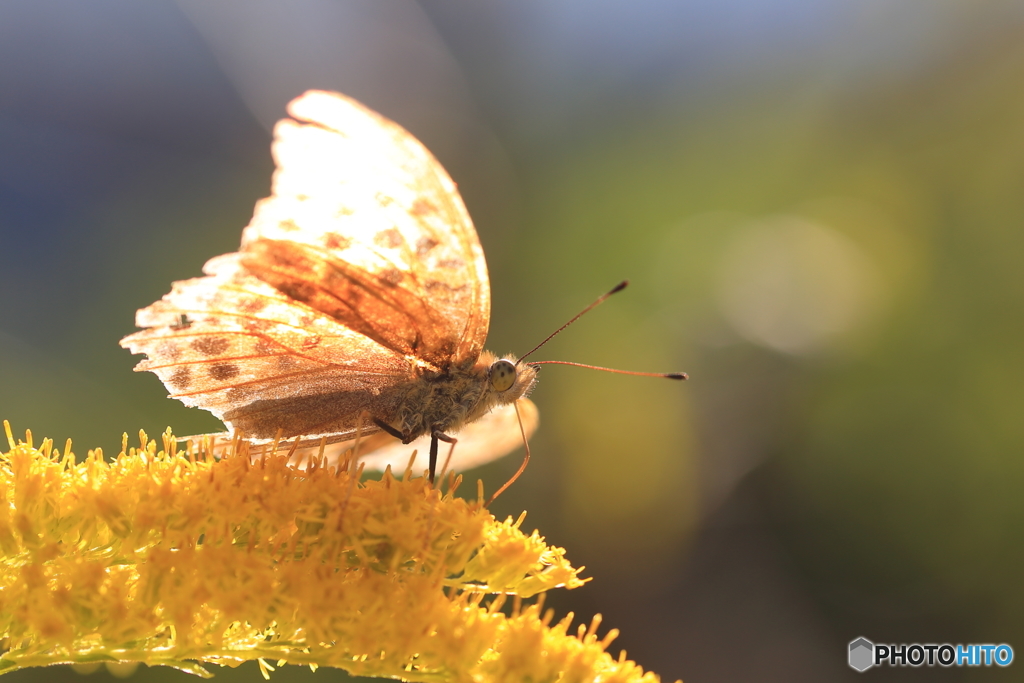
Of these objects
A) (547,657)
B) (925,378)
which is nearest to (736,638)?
(925,378)

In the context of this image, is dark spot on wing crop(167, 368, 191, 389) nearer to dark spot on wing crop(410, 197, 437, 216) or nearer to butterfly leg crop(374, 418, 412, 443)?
butterfly leg crop(374, 418, 412, 443)

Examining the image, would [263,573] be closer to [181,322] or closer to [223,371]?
[223,371]

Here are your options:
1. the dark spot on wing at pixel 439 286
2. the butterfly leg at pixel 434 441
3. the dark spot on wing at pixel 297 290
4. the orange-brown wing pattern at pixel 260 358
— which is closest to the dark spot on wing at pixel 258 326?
the orange-brown wing pattern at pixel 260 358

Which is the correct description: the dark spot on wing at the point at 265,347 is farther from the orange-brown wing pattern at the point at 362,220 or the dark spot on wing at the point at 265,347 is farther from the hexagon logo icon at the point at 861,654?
the hexagon logo icon at the point at 861,654

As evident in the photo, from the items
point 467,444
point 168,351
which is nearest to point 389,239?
point 168,351

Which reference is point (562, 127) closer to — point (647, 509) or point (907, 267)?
point (907, 267)

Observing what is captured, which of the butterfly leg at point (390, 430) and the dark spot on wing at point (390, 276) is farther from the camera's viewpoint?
the butterfly leg at point (390, 430)
